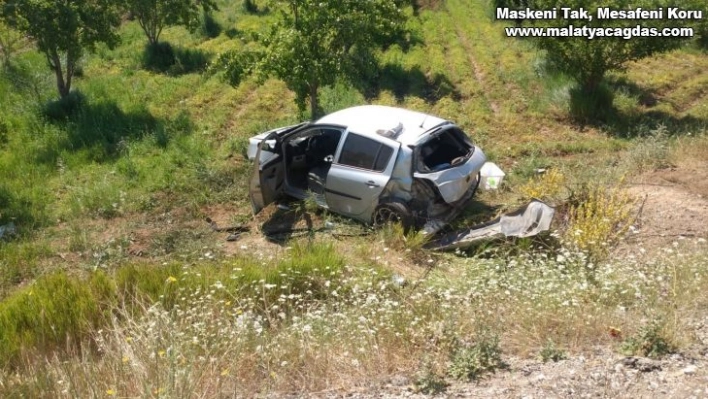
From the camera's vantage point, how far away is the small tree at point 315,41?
36.9 ft

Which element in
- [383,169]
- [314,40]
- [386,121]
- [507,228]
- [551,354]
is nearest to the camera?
[551,354]

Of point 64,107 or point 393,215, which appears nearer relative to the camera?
point 393,215

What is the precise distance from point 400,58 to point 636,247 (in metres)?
10.6

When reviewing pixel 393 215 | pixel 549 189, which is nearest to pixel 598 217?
pixel 549 189

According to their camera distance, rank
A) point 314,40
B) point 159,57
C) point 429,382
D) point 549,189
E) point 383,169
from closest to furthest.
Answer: point 429,382
point 383,169
point 549,189
point 314,40
point 159,57

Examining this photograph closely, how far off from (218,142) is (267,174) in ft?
12.4

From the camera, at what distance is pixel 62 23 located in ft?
41.9

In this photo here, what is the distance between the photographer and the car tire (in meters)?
8.35

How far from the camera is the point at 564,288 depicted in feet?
19.4

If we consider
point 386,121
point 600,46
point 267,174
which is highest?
point 600,46

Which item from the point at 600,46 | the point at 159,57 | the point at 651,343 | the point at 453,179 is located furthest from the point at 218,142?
the point at 651,343

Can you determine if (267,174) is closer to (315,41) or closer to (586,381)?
(315,41)

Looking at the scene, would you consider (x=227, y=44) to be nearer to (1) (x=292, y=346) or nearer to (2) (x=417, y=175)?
(2) (x=417, y=175)

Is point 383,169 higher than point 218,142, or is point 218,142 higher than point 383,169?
point 218,142
